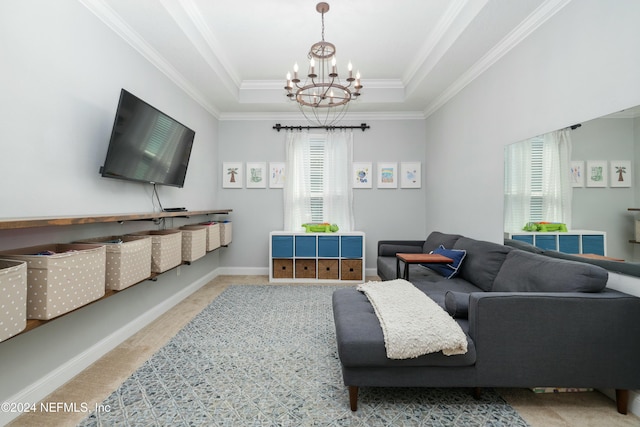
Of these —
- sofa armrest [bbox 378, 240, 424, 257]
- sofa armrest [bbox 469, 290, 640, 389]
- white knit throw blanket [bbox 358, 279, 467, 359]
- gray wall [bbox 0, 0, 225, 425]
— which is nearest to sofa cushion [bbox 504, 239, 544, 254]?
sofa armrest [bbox 469, 290, 640, 389]

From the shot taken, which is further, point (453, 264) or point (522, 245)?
point (453, 264)

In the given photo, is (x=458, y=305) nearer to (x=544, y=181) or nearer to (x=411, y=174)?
(x=544, y=181)

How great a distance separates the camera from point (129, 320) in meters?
2.51

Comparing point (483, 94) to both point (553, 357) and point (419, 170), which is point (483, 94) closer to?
point (419, 170)

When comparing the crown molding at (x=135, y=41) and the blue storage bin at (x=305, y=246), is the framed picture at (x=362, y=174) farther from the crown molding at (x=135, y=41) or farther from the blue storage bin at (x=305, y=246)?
the crown molding at (x=135, y=41)

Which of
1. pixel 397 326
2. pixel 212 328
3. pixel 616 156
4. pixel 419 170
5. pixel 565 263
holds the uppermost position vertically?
pixel 419 170

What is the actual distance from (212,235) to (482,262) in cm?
309

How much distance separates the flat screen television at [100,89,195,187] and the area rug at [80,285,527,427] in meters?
1.48

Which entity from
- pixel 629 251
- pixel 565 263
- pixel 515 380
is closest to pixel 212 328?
pixel 515 380

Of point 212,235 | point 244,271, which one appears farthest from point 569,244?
point 244,271

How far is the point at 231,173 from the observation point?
15.3 ft

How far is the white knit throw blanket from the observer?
1487mm

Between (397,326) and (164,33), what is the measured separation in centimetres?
306

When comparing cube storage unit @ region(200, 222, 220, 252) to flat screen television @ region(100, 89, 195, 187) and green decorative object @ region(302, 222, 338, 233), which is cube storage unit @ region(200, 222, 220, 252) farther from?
green decorative object @ region(302, 222, 338, 233)
